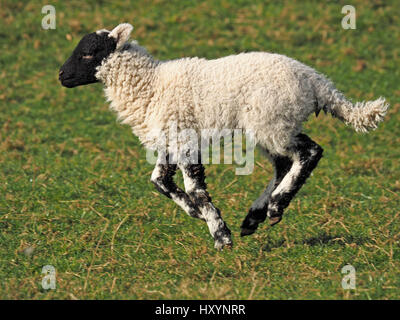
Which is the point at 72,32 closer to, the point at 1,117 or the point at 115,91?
the point at 1,117

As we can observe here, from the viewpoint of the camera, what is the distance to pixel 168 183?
22.2 ft

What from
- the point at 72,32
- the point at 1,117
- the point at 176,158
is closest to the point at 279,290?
the point at 176,158

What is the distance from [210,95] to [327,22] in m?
7.88

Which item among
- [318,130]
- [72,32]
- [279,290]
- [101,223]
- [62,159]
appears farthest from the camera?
[72,32]

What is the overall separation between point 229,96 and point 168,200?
6.94ft

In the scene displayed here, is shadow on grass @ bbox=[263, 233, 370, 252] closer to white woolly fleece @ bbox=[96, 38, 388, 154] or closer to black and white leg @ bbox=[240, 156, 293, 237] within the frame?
black and white leg @ bbox=[240, 156, 293, 237]

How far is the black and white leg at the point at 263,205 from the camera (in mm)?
6977

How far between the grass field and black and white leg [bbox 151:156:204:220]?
40cm

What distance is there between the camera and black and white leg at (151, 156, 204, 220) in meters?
6.74

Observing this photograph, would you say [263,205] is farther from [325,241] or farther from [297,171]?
[325,241]

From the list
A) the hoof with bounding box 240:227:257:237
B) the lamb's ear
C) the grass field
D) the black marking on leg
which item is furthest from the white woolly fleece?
the grass field

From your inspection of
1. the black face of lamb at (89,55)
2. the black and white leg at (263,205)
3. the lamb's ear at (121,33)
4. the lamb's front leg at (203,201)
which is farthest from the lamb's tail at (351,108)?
the black face of lamb at (89,55)

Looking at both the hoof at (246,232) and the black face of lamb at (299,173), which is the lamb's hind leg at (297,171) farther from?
the hoof at (246,232)

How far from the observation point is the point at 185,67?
22.5 ft
